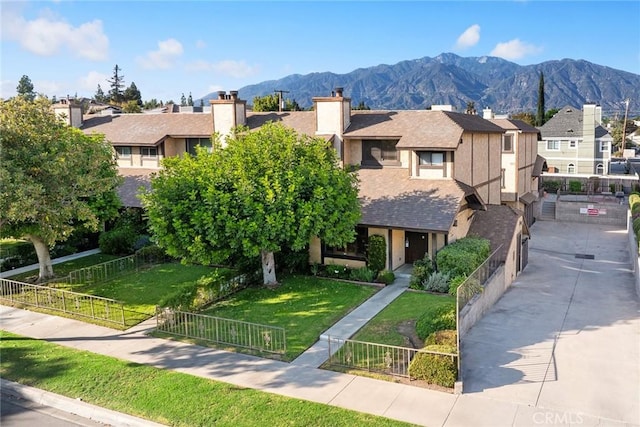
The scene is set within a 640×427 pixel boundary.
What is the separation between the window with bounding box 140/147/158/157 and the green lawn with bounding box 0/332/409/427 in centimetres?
1932

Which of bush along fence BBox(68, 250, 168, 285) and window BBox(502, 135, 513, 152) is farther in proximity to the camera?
window BBox(502, 135, 513, 152)

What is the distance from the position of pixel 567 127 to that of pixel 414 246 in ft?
154

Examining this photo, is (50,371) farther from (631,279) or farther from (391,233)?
(631,279)

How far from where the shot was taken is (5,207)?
19109 millimetres

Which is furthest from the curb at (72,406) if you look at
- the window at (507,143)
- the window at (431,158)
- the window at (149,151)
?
the window at (507,143)

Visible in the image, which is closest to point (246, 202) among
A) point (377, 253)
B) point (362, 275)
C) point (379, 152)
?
point (362, 275)

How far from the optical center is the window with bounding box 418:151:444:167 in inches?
1037

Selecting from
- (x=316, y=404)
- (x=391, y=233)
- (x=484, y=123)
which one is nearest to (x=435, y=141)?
(x=391, y=233)

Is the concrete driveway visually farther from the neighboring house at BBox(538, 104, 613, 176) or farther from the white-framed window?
the white-framed window

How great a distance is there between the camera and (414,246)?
85.8 ft

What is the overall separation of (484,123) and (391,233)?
1227 cm

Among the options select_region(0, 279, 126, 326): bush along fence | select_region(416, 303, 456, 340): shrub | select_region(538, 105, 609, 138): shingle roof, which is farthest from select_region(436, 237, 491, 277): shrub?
select_region(538, 105, 609, 138): shingle roof

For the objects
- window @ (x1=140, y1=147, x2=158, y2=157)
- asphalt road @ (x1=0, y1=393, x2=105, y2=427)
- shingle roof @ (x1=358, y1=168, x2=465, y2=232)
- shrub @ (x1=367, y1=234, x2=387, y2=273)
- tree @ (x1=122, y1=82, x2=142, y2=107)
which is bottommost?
asphalt road @ (x1=0, y1=393, x2=105, y2=427)

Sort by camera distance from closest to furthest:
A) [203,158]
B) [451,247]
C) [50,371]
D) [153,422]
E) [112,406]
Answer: [153,422]
[112,406]
[50,371]
[203,158]
[451,247]
